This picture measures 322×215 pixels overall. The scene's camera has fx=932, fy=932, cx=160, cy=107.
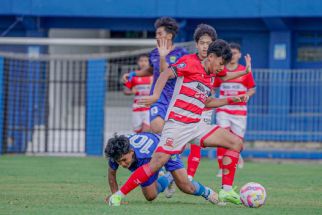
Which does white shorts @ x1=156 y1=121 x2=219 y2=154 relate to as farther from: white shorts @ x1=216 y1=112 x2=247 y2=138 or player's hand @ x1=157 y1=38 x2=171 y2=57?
white shorts @ x1=216 y1=112 x2=247 y2=138

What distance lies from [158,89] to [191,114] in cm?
47

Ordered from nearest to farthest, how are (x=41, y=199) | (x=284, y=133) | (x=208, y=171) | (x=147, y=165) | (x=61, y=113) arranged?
(x=147, y=165) < (x=41, y=199) < (x=208, y=171) < (x=284, y=133) < (x=61, y=113)

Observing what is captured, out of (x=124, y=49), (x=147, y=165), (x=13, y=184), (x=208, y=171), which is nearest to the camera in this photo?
(x=147, y=165)

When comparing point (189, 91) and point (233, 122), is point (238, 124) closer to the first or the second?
point (233, 122)

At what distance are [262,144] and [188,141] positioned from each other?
13.0 meters

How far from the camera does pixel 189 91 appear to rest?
32.8 ft

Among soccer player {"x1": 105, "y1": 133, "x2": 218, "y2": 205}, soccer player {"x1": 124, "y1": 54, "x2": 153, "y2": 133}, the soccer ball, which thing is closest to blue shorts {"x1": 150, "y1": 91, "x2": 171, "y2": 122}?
soccer player {"x1": 105, "y1": 133, "x2": 218, "y2": 205}

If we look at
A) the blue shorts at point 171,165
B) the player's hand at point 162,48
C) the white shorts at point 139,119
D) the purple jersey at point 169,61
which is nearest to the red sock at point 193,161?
the purple jersey at point 169,61

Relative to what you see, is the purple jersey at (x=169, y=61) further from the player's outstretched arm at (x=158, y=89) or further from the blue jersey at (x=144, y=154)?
the player's outstretched arm at (x=158, y=89)

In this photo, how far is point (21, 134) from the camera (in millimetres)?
23156

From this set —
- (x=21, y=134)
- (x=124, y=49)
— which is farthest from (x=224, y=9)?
(x=21, y=134)

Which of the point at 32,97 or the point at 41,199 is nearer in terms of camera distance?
the point at 41,199

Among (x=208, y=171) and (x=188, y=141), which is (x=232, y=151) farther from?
(x=208, y=171)

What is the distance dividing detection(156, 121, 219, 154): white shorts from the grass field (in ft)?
2.03
